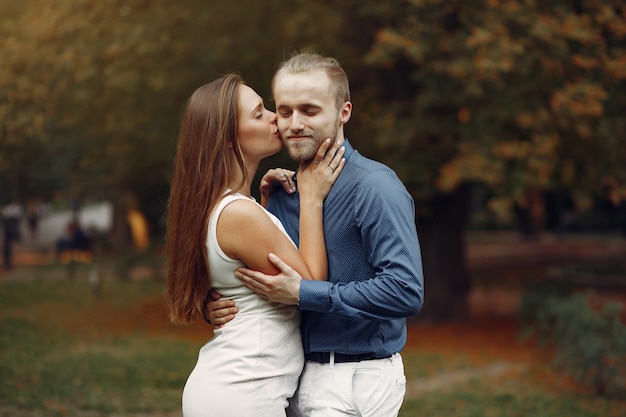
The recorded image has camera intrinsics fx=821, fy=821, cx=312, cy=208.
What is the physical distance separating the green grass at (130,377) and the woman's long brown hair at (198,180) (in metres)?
5.65

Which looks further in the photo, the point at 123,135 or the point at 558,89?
the point at 123,135

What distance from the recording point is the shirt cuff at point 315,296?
293 cm

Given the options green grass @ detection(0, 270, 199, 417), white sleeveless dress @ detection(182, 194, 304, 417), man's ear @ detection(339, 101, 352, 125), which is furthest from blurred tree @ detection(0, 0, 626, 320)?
white sleeveless dress @ detection(182, 194, 304, 417)

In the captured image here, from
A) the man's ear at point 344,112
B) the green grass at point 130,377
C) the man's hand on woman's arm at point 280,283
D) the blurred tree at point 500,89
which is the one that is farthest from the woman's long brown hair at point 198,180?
the blurred tree at point 500,89

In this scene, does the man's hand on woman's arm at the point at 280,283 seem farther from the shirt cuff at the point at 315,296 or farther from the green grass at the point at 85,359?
the green grass at the point at 85,359

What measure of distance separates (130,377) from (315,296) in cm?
795

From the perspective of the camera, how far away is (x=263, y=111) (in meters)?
3.20

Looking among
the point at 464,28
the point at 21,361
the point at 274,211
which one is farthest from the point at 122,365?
the point at 274,211

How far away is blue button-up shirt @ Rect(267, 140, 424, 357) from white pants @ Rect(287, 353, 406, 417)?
64 millimetres

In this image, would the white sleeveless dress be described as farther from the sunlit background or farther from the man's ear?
the sunlit background

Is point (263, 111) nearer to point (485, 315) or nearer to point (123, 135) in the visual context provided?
point (123, 135)

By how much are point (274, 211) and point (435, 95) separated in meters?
8.09

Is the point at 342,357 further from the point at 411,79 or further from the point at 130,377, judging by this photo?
the point at 411,79

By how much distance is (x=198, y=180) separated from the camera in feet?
10.0
